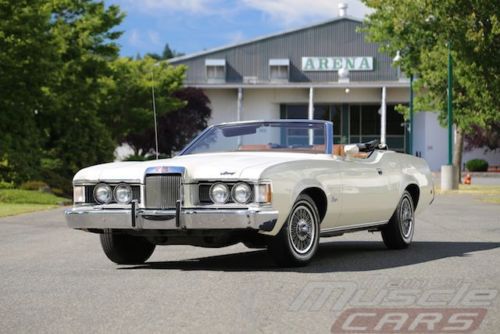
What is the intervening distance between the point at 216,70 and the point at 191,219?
7331 cm

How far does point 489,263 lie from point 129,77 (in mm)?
50174

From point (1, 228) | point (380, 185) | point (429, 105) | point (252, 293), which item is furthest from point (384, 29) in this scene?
point (252, 293)

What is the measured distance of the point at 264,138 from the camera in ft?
40.4

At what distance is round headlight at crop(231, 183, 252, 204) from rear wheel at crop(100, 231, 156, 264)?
1.50 metres

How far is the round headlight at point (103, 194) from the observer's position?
35.3ft

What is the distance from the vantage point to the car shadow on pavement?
10781mm

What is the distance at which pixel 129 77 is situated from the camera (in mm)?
60094

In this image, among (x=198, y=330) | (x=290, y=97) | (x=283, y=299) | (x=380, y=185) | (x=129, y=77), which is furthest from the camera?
(x=290, y=97)

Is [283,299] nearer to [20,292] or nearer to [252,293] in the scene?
[252,293]

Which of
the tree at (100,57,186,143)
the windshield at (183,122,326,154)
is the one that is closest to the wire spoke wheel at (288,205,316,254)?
the windshield at (183,122,326,154)

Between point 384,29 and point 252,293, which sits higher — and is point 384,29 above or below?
above

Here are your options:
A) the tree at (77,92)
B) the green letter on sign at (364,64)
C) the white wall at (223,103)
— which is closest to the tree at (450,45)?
the tree at (77,92)

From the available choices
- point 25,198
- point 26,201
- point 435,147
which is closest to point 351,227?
point 26,201

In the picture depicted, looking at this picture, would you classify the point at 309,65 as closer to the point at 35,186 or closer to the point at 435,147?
the point at 435,147
